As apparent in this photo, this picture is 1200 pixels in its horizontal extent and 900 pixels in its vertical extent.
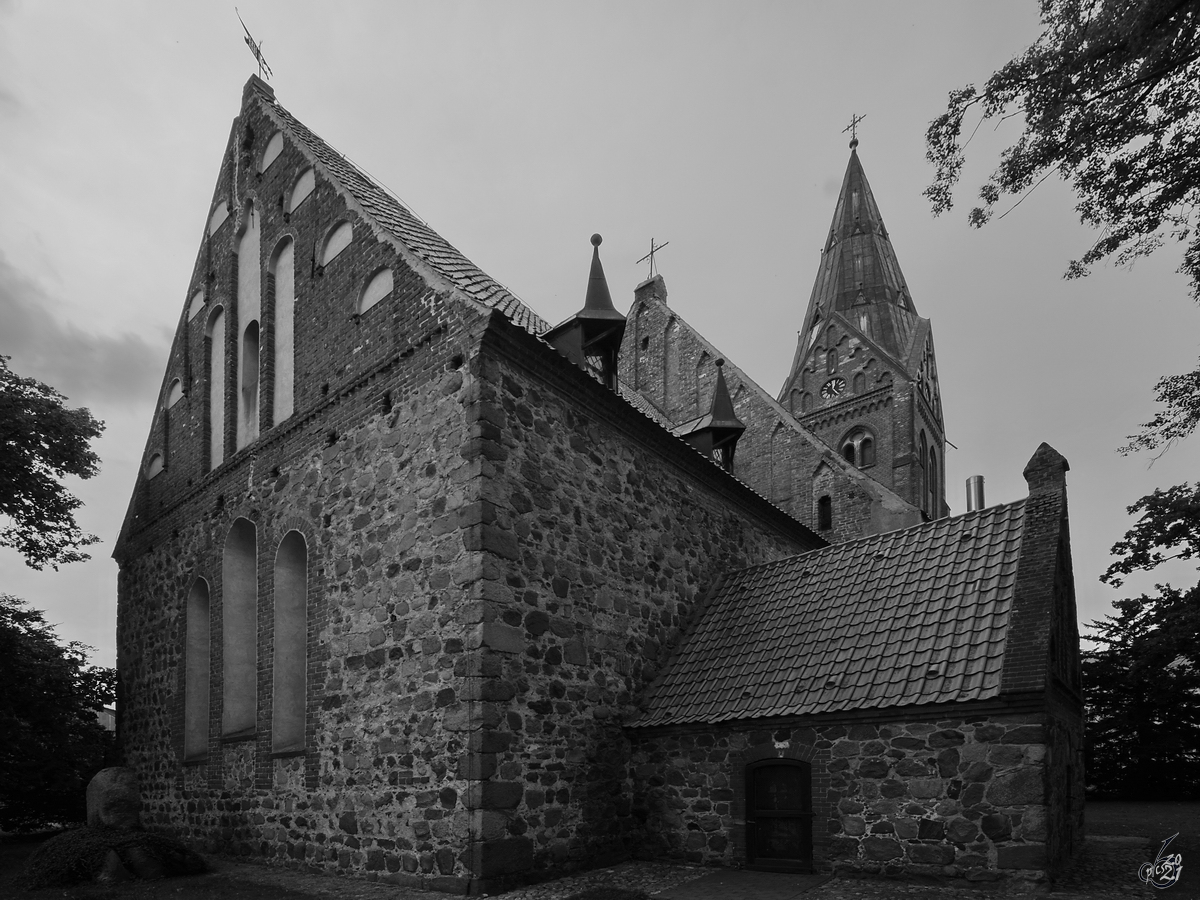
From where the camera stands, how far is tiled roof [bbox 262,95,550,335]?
443 inches

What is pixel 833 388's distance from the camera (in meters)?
33.8

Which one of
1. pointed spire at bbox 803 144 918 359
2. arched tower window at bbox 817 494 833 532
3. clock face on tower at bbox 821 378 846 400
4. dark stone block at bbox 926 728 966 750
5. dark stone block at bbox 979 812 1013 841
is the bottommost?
dark stone block at bbox 979 812 1013 841

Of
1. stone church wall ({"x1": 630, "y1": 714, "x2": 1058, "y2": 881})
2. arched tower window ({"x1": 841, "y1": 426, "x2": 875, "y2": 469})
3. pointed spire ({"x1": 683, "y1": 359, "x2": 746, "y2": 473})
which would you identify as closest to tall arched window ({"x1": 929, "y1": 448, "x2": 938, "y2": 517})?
arched tower window ({"x1": 841, "y1": 426, "x2": 875, "y2": 469})

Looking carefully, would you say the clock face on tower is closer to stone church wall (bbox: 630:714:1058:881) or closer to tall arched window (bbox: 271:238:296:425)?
tall arched window (bbox: 271:238:296:425)

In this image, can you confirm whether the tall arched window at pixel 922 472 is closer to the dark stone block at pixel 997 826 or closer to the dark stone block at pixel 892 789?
the dark stone block at pixel 892 789

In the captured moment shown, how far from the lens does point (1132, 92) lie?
854cm

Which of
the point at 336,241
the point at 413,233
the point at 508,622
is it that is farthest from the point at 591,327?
the point at 508,622

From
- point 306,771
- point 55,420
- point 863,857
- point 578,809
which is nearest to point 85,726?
point 55,420

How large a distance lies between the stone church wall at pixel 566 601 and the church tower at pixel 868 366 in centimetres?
1820

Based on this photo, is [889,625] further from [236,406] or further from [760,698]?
[236,406]

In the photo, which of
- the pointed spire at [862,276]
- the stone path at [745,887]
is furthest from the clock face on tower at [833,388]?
the stone path at [745,887]

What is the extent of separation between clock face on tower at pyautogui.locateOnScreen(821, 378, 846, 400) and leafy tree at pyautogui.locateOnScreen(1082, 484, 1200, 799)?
Result: 13.3 metres

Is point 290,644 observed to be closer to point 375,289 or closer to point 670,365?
point 375,289

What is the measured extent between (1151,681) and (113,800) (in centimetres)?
2116
